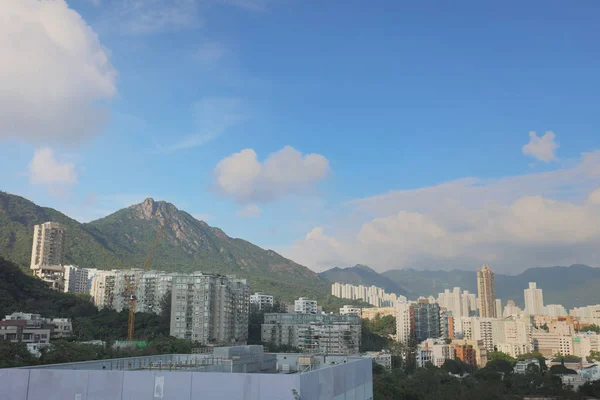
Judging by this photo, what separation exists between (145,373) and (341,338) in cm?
3916

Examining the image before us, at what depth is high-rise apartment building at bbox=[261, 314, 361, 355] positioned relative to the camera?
145ft

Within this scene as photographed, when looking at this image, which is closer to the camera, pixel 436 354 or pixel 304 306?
pixel 436 354

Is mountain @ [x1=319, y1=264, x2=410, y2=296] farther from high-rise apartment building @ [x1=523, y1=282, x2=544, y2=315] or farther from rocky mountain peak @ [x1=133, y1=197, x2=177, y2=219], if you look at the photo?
rocky mountain peak @ [x1=133, y1=197, x2=177, y2=219]

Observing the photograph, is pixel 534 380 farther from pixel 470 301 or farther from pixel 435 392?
pixel 470 301

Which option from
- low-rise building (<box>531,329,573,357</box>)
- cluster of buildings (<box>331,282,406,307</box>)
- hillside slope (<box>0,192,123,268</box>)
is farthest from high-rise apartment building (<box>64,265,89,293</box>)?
cluster of buildings (<box>331,282,406,307</box>)

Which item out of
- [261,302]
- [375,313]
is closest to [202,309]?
[261,302]

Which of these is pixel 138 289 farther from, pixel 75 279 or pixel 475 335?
pixel 475 335

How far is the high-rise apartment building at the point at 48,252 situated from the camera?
45.1 meters

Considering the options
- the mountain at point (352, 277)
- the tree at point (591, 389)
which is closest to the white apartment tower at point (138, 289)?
the tree at point (591, 389)

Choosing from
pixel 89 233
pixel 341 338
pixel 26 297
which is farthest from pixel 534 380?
pixel 89 233

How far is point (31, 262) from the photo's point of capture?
47.2 meters

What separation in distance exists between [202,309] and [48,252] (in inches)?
834

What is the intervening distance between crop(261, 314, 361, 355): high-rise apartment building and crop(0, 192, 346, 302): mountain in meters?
22.5

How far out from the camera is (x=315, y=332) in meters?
44.6
